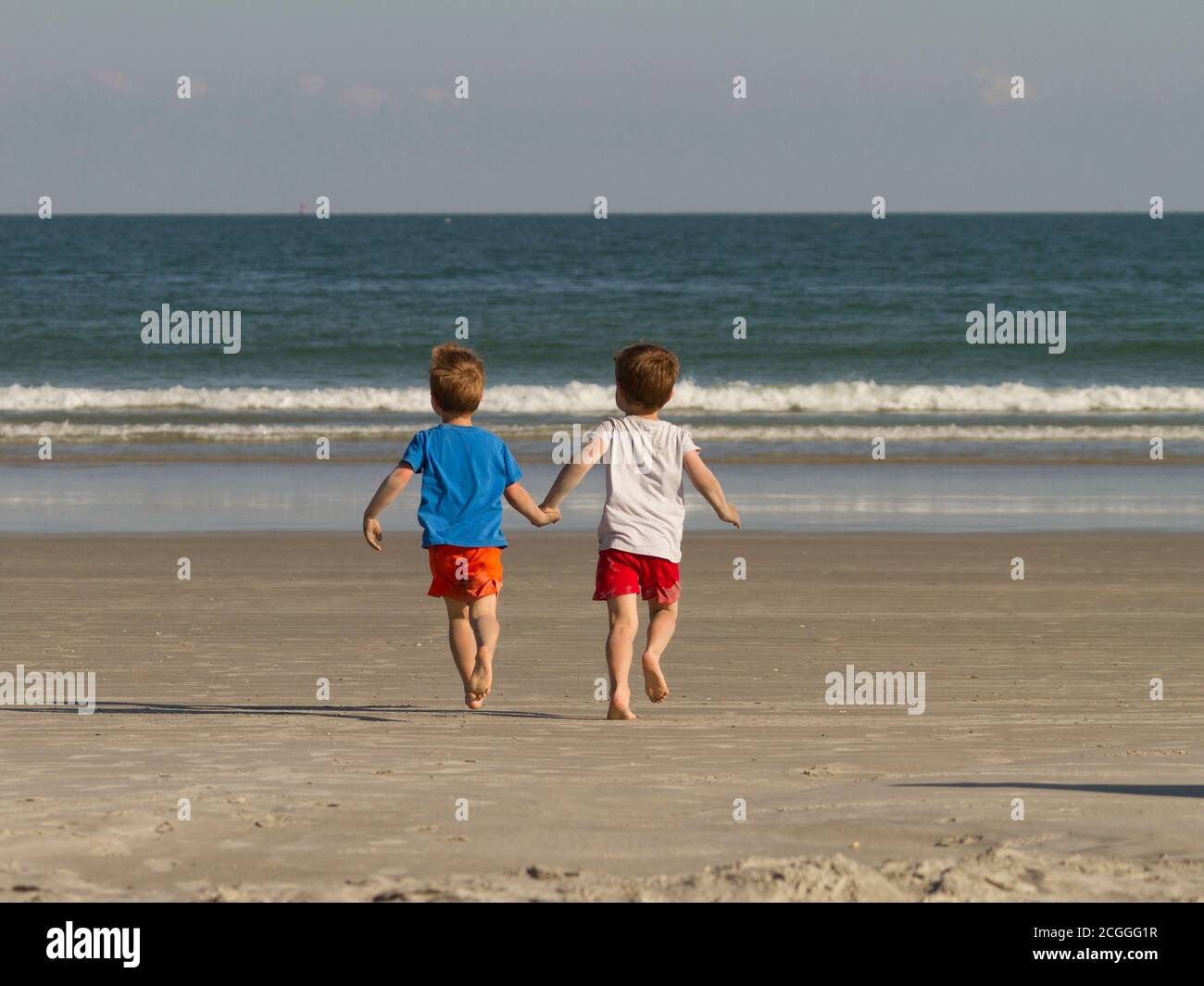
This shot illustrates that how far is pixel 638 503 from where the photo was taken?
5.79m

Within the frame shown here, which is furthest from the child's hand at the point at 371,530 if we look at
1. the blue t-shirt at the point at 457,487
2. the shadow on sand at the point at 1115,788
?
the shadow on sand at the point at 1115,788

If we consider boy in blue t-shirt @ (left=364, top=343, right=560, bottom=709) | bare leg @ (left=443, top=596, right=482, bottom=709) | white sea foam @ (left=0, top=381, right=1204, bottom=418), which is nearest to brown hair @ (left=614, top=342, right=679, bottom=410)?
boy in blue t-shirt @ (left=364, top=343, right=560, bottom=709)

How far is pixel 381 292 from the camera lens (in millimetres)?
42812

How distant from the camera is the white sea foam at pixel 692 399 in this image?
25.1 metres

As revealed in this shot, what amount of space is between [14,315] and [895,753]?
117ft

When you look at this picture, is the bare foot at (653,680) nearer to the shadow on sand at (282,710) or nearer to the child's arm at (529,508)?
the shadow on sand at (282,710)

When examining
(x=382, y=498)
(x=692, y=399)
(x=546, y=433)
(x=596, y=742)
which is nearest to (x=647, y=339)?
(x=692, y=399)

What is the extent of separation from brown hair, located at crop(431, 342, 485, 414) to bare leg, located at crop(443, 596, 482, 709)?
2.43ft

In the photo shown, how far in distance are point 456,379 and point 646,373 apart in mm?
713

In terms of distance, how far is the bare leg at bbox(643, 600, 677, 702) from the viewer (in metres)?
5.71

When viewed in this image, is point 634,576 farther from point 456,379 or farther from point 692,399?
point 692,399

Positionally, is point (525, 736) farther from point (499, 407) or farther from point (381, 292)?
point (381, 292)

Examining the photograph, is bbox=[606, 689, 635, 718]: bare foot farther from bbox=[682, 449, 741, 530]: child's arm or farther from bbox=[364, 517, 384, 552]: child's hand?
bbox=[364, 517, 384, 552]: child's hand

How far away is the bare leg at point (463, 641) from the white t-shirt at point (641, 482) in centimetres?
61
